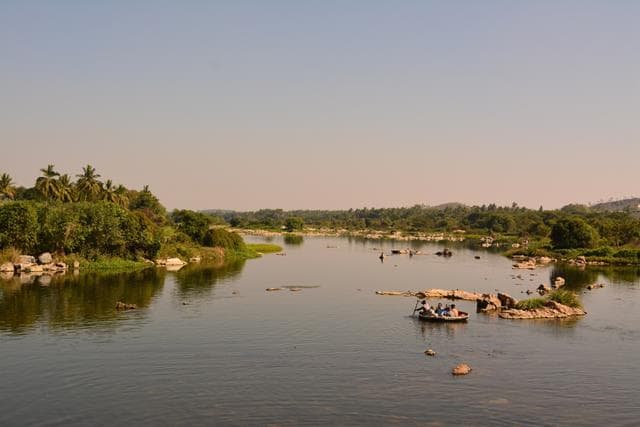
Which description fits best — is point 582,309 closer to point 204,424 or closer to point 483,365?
point 483,365

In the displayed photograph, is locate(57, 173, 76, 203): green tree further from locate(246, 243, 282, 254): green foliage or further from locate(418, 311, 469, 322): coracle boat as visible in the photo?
locate(418, 311, 469, 322): coracle boat

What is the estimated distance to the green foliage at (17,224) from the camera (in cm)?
9575

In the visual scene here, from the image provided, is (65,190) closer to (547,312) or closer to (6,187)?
(6,187)

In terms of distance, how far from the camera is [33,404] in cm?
3634

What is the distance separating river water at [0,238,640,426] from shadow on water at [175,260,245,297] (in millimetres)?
1312

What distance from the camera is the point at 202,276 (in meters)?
100

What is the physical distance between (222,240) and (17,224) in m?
51.0

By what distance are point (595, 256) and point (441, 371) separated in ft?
375

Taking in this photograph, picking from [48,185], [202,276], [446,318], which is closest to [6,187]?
[48,185]

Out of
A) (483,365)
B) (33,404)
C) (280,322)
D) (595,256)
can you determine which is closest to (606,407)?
(483,365)

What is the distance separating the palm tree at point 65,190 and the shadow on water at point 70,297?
4479 centimetres

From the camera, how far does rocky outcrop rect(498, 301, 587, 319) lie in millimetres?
69125

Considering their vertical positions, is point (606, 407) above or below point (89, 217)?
below

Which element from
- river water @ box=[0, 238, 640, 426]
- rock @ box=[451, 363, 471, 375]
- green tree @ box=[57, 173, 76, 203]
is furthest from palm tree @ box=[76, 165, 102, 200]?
rock @ box=[451, 363, 471, 375]
